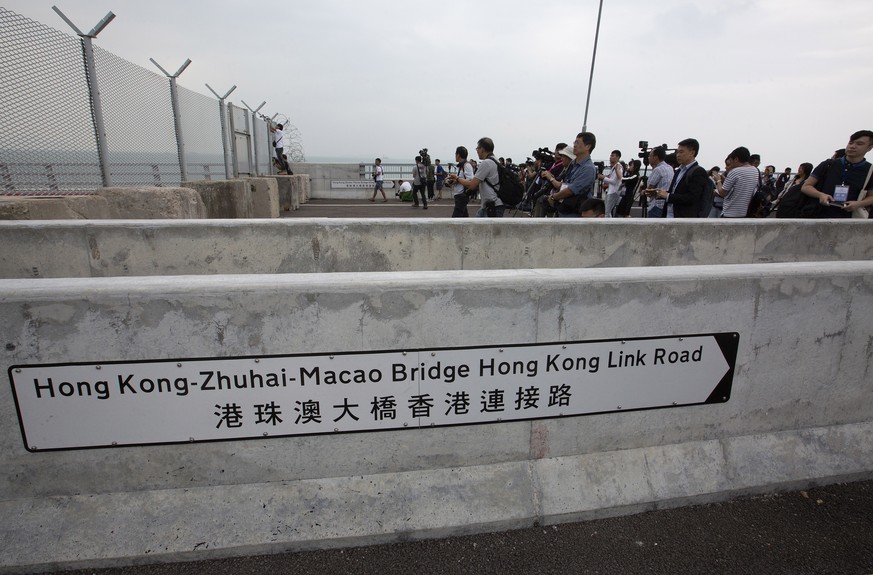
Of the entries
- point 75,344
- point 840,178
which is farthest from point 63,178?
point 840,178

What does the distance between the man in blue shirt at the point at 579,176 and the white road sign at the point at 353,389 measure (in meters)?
4.12

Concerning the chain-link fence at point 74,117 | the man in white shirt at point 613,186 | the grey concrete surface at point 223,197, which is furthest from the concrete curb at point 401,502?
the man in white shirt at point 613,186

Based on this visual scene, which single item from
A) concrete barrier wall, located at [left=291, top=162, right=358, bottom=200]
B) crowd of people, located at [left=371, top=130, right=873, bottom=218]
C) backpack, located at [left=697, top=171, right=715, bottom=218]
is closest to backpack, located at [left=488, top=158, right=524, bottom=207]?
crowd of people, located at [left=371, top=130, right=873, bottom=218]

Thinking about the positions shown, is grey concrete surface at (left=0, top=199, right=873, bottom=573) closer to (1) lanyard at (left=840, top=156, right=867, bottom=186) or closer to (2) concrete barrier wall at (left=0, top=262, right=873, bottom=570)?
(2) concrete barrier wall at (left=0, top=262, right=873, bottom=570)

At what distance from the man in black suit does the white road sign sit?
447 centimetres

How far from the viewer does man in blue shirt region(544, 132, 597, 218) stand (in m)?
6.12

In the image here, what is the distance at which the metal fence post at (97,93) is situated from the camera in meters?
5.53

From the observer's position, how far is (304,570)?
6.82 feet

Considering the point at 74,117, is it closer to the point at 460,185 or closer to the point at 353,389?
the point at 460,185

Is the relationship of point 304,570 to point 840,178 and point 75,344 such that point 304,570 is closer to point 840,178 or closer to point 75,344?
point 75,344

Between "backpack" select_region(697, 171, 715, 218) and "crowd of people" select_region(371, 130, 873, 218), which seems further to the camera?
"backpack" select_region(697, 171, 715, 218)

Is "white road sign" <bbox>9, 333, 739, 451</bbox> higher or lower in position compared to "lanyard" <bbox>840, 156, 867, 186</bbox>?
lower

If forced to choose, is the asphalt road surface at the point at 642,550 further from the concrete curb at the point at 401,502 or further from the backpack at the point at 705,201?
the backpack at the point at 705,201

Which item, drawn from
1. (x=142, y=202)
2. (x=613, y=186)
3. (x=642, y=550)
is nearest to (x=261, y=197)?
(x=142, y=202)
